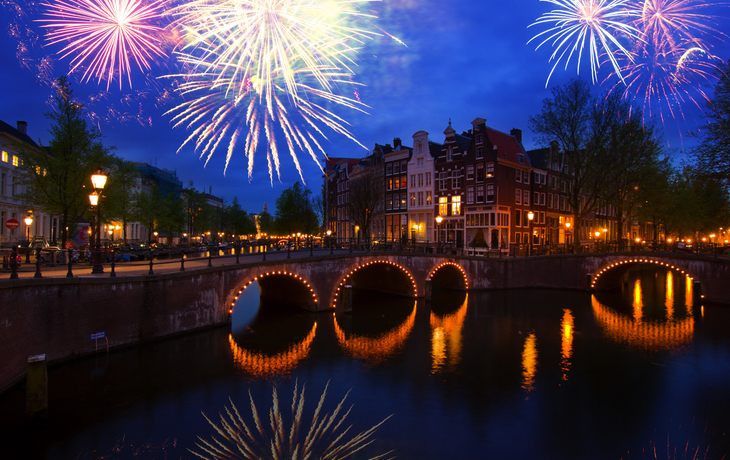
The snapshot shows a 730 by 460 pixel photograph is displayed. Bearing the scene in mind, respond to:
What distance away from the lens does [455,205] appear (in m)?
49.9

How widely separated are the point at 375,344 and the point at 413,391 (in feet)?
21.8

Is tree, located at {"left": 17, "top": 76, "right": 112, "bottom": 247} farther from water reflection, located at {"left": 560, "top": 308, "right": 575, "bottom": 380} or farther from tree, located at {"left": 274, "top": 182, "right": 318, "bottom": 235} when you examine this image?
tree, located at {"left": 274, "top": 182, "right": 318, "bottom": 235}

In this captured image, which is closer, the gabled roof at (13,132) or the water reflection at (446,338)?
the water reflection at (446,338)

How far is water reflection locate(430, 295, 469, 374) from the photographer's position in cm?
1864

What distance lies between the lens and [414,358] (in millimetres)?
19078

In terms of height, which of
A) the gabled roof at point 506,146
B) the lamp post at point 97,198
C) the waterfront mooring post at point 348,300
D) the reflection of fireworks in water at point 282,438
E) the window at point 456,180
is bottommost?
the reflection of fireworks in water at point 282,438

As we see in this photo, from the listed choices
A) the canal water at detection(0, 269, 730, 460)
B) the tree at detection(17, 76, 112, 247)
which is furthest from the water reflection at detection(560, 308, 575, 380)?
the tree at detection(17, 76, 112, 247)

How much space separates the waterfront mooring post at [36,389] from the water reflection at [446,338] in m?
13.6

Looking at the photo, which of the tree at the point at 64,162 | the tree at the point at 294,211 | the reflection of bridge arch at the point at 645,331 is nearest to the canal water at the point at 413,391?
the reflection of bridge arch at the point at 645,331

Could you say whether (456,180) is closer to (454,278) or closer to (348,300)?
(454,278)

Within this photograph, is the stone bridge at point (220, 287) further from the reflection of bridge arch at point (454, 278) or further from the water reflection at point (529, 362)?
the water reflection at point (529, 362)

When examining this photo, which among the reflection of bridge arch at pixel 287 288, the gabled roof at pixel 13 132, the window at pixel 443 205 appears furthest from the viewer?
the window at pixel 443 205

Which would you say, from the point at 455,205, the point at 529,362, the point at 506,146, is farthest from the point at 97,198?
the point at 506,146

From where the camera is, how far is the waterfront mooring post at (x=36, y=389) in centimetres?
1110
